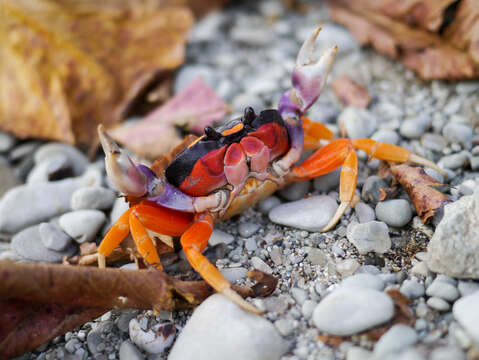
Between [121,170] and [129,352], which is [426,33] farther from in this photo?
[129,352]

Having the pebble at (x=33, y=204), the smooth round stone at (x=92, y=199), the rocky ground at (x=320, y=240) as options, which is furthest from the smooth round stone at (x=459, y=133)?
the pebble at (x=33, y=204)

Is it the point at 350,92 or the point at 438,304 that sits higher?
the point at 350,92

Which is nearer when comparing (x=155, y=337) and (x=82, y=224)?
(x=155, y=337)

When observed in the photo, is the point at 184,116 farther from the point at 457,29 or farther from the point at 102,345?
the point at 457,29

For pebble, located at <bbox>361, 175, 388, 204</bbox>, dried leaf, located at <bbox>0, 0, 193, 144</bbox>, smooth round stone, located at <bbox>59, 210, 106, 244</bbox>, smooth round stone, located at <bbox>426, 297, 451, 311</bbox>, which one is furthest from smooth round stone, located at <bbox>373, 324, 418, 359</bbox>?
dried leaf, located at <bbox>0, 0, 193, 144</bbox>

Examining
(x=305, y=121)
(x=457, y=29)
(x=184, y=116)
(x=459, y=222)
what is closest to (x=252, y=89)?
(x=184, y=116)

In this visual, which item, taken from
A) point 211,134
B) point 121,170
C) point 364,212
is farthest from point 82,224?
point 364,212
